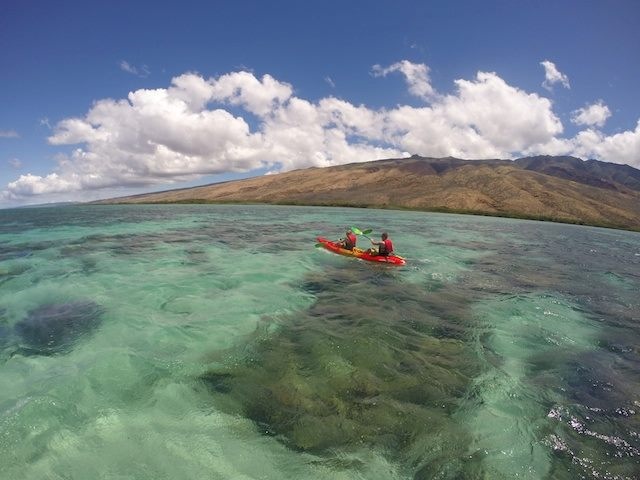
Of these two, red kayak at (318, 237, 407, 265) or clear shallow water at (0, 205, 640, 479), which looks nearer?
clear shallow water at (0, 205, 640, 479)

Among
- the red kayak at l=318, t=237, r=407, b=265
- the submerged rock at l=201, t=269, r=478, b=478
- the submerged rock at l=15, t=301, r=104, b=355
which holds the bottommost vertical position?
the submerged rock at l=201, t=269, r=478, b=478

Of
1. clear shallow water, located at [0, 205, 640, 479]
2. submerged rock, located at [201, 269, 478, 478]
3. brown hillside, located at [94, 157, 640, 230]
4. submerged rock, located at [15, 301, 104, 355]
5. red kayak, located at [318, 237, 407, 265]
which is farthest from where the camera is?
brown hillside, located at [94, 157, 640, 230]

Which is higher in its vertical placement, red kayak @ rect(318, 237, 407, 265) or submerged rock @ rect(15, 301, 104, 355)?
red kayak @ rect(318, 237, 407, 265)

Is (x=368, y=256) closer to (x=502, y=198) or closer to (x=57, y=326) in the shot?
(x=57, y=326)

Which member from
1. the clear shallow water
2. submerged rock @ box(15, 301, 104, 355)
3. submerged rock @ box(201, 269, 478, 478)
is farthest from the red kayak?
submerged rock @ box(15, 301, 104, 355)

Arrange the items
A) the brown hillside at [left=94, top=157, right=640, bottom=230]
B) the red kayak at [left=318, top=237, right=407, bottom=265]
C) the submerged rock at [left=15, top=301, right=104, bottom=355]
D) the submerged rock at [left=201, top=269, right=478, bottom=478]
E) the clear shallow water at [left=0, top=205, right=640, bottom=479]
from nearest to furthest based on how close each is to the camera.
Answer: the clear shallow water at [left=0, top=205, right=640, bottom=479]
the submerged rock at [left=201, top=269, right=478, bottom=478]
the submerged rock at [left=15, top=301, right=104, bottom=355]
the red kayak at [left=318, top=237, right=407, bottom=265]
the brown hillside at [left=94, top=157, right=640, bottom=230]

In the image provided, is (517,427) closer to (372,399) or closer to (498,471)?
(498,471)

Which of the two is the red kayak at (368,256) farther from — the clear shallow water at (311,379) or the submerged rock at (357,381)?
the submerged rock at (357,381)

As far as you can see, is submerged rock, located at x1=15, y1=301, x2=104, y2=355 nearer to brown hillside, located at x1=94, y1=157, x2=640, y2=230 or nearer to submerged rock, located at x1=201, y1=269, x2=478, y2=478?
submerged rock, located at x1=201, y1=269, x2=478, y2=478
